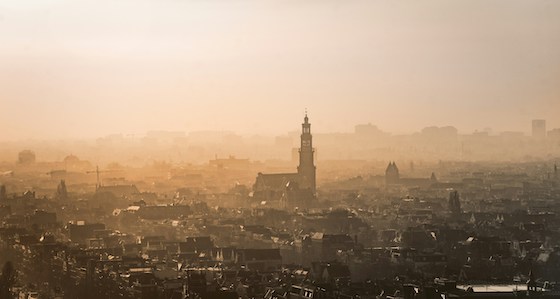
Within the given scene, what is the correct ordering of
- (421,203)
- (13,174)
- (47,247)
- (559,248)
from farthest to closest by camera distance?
1. (421,203)
2. (13,174)
3. (47,247)
4. (559,248)

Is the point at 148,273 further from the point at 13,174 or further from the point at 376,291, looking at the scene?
the point at 13,174

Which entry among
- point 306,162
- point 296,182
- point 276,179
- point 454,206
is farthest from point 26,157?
point 306,162

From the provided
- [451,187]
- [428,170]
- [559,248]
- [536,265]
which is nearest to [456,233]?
[559,248]

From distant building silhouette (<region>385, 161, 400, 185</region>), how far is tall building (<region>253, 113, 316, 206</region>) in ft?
41.0

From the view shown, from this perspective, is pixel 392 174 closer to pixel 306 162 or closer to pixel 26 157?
pixel 306 162

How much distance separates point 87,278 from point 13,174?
826 inches

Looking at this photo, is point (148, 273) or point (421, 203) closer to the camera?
point (148, 273)

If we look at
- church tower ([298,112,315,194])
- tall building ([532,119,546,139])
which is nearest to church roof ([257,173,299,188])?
church tower ([298,112,315,194])

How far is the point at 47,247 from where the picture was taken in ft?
127

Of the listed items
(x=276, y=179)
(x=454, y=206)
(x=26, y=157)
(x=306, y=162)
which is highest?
(x=26, y=157)

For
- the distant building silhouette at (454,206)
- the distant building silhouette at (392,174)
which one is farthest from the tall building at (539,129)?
the distant building silhouette at (392,174)

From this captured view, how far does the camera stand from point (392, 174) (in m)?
Result: 88.0

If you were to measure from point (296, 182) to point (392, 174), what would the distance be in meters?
18.8

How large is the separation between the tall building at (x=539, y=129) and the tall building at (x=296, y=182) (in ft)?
38.5
